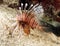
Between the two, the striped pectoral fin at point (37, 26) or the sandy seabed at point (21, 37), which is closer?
the sandy seabed at point (21, 37)

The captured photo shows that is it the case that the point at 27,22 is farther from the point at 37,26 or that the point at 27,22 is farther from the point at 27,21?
the point at 37,26

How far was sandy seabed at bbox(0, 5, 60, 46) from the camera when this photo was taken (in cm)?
157

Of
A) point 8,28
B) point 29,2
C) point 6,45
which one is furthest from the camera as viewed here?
point 29,2

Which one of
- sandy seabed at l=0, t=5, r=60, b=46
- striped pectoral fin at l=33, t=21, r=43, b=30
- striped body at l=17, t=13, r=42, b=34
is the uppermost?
striped body at l=17, t=13, r=42, b=34

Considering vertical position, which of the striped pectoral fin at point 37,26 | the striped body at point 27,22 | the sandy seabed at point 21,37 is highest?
the striped body at point 27,22

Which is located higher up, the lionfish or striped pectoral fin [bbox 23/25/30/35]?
the lionfish

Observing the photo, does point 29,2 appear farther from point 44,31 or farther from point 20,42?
point 20,42

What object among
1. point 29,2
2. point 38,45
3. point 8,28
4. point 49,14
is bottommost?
point 38,45

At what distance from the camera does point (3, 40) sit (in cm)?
157

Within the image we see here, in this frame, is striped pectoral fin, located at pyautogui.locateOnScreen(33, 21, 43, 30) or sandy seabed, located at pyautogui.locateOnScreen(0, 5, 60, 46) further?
striped pectoral fin, located at pyautogui.locateOnScreen(33, 21, 43, 30)

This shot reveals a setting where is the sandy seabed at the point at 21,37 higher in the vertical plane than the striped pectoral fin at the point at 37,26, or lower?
lower

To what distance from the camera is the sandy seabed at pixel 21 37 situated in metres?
1.57

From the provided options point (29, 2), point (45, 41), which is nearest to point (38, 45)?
point (45, 41)

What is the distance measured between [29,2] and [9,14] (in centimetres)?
27
